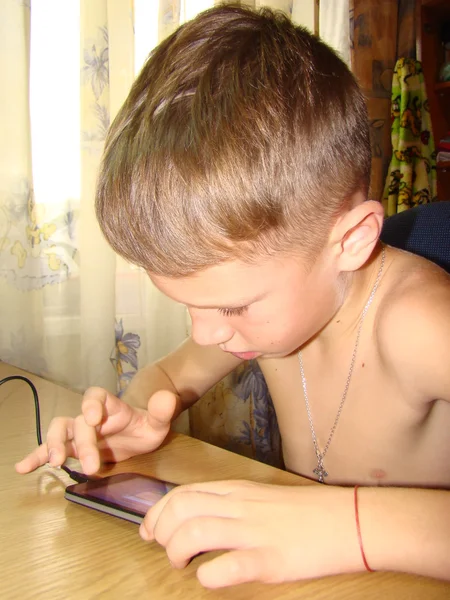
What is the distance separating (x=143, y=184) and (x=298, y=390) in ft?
1.56

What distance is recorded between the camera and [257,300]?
1.81 ft

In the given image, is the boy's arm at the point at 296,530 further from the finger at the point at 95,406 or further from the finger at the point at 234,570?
the finger at the point at 95,406

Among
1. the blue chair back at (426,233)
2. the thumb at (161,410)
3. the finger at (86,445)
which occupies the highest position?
the blue chair back at (426,233)

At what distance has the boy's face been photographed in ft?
1.73

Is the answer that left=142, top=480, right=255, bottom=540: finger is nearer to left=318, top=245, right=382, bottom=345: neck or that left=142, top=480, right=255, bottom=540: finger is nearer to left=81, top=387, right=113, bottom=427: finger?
left=81, top=387, right=113, bottom=427: finger

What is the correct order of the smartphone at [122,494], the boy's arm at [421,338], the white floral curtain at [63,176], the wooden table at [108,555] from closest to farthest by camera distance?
the wooden table at [108,555]
the smartphone at [122,494]
the boy's arm at [421,338]
the white floral curtain at [63,176]

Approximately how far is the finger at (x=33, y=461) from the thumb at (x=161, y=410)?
0.11 meters

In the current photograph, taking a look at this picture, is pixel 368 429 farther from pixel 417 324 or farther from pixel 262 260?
pixel 262 260

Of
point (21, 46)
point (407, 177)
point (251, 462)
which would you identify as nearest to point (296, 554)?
point (251, 462)

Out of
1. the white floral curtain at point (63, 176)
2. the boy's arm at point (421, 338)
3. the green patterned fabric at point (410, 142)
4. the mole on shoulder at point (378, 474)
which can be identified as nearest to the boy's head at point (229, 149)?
the boy's arm at point (421, 338)

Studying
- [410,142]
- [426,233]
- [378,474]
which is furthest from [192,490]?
[410,142]

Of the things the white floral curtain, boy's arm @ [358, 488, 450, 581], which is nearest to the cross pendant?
boy's arm @ [358, 488, 450, 581]

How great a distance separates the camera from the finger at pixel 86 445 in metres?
0.54

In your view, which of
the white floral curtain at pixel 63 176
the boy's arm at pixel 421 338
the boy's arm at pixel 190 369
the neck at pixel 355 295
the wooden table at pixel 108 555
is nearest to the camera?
the wooden table at pixel 108 555
